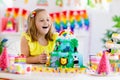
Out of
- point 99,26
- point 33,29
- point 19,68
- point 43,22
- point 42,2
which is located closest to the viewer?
point 19,68

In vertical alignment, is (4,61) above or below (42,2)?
below

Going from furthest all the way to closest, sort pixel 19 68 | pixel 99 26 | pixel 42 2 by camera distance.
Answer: pixel 42 2, pixel 99 26, pixel 19 68

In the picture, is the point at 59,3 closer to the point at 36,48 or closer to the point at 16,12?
the point at 16,12

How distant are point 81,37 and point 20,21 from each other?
3.46 ft

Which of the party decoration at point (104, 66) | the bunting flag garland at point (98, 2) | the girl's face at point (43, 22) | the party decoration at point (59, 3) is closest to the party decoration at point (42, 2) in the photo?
the party decoration at point (59, 3)

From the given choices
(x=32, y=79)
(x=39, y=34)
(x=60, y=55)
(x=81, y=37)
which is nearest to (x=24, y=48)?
(x=39, y=34)

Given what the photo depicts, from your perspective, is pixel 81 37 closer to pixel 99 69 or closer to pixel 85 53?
pixel 85 53

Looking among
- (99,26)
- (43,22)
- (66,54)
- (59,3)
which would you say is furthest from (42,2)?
(66,54)

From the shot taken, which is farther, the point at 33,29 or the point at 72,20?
the point at 72,20

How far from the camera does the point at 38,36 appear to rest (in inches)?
103

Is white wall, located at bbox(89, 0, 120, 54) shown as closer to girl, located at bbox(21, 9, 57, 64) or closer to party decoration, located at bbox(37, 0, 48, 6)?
party decoration, located at bbox(37, 0, 48, 6)

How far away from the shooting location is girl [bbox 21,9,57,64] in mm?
2428

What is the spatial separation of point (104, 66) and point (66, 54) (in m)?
0.28

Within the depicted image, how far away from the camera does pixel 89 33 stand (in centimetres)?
479
